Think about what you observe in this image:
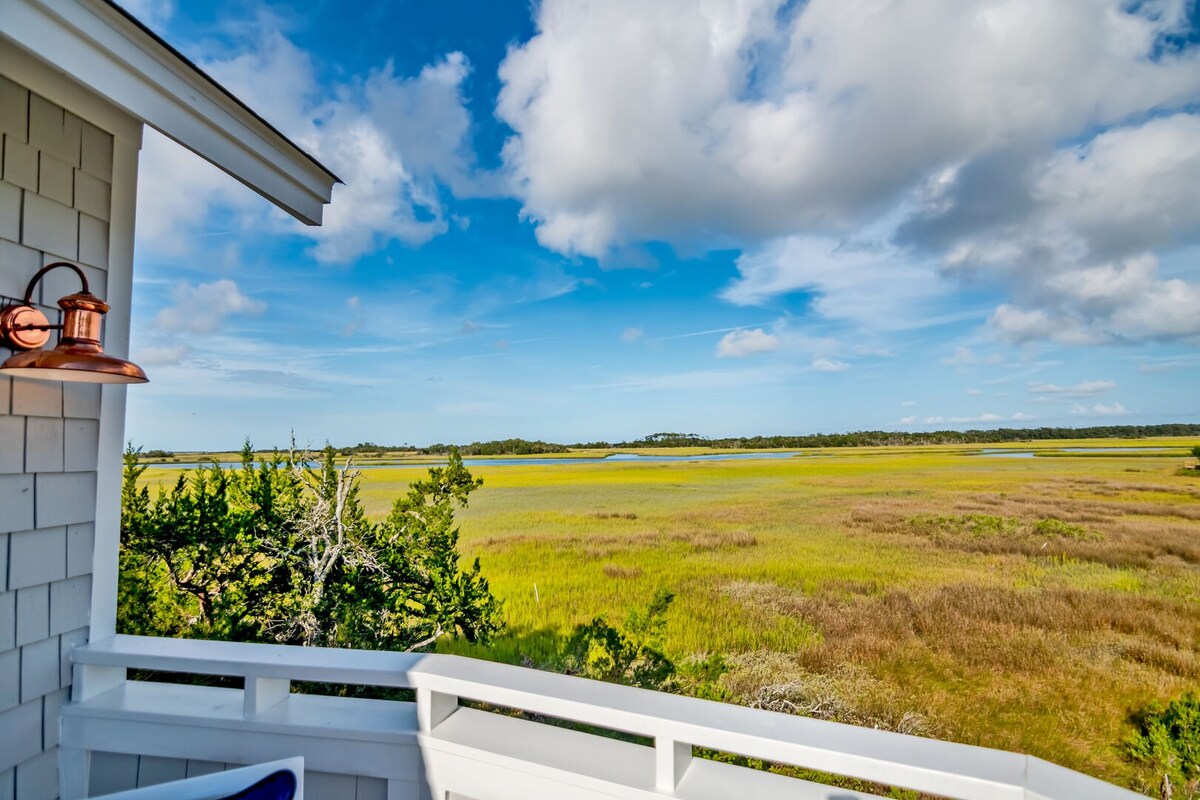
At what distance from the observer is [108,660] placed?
4.18 ft

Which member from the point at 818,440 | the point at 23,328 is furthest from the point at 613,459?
the point at 23,328

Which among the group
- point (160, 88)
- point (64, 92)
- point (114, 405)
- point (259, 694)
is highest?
point (64, 92)

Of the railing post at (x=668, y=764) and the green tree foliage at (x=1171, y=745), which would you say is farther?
the green tree foliage at (x=1171, y=745)

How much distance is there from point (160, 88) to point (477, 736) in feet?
4.39

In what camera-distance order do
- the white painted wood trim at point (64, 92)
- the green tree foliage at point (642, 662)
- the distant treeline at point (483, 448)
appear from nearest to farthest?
1. the white painted wood trim at point (64, 92)
2. the green tree foliage at point (642, 662)
3. the distant treeline at point (483, 448)

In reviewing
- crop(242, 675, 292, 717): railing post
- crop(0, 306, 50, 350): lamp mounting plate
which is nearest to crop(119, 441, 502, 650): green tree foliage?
crop(242, 675, 292, 717): railing post

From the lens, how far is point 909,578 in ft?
10.8

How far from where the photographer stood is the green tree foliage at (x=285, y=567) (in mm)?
2793

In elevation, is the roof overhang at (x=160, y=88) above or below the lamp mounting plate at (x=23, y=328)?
above

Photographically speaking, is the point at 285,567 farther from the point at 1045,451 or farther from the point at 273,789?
the point at 1045,451

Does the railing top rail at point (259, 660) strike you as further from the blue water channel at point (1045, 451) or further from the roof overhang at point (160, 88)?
the blue water channel at point (1045, 451)

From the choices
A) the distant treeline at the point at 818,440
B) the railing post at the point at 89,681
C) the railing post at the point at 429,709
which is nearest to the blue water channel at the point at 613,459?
the distant treeline at the point at 818,440

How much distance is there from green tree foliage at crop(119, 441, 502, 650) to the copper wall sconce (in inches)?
73.8

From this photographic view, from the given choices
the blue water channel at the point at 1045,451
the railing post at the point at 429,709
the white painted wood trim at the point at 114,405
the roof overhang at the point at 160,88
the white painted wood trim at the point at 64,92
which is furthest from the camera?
the blue water channel at the point at 1045,451
